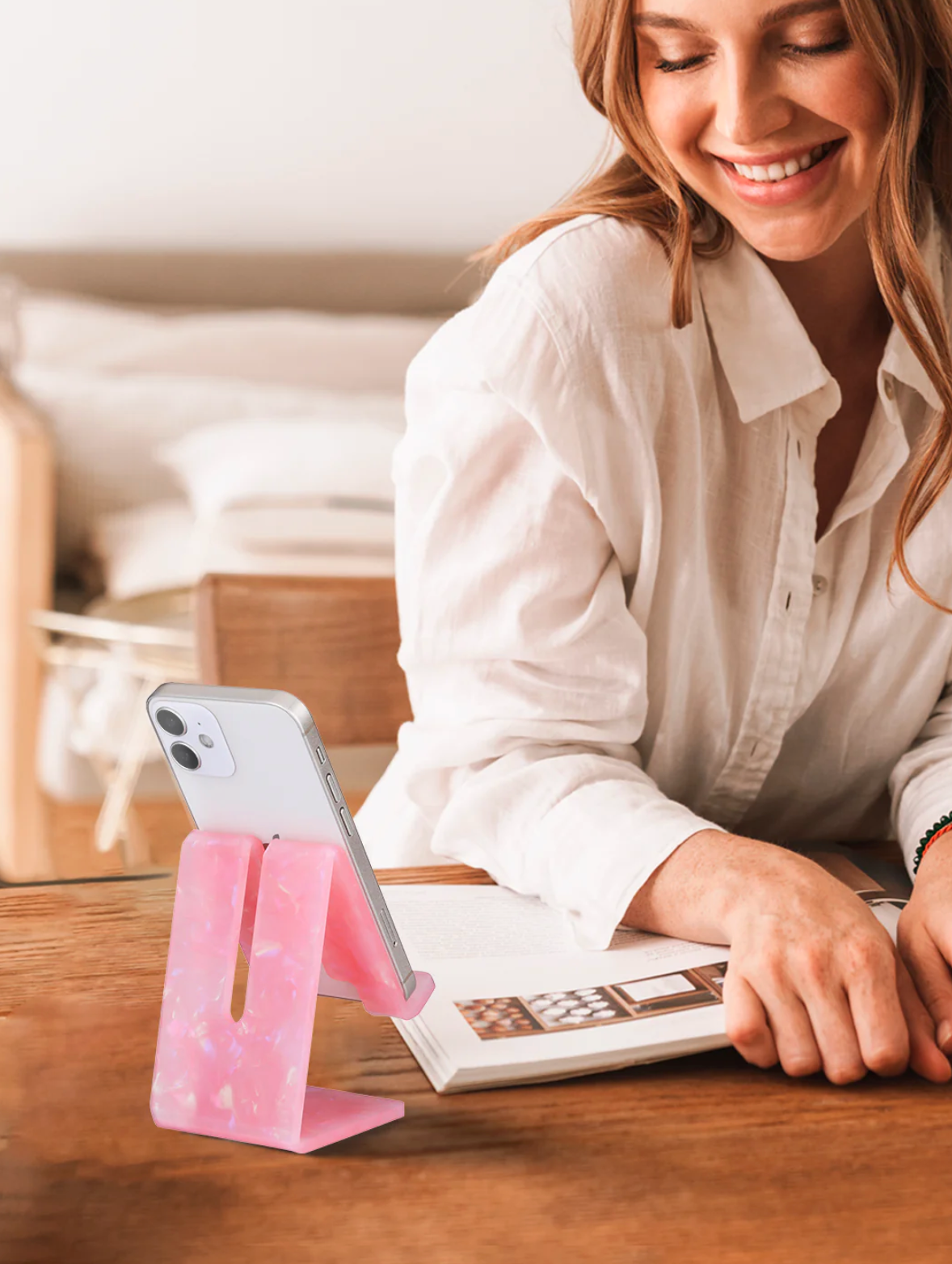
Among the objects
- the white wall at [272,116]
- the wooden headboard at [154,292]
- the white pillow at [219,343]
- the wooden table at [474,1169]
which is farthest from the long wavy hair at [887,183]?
the white wall at [272,116]

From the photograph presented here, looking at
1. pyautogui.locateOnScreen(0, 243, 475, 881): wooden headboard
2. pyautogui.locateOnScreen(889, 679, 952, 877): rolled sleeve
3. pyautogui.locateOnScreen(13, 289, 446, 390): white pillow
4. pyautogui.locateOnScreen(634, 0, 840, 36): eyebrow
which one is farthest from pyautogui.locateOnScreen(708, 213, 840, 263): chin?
pyautogui.locateOnScreen(13, 289, 446, 390): white pillow

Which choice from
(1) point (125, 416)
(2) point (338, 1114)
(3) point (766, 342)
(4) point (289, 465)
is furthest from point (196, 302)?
(2) point (338, 1114)

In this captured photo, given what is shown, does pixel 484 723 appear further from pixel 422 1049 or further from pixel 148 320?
pixel 148 320

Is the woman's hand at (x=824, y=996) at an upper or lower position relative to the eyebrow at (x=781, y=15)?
lower

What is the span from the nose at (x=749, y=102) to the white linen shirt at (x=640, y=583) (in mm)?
104

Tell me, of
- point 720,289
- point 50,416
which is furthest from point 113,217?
point 720,289

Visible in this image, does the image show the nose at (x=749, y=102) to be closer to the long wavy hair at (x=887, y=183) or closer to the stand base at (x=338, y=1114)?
the long wavy hair at (x=887, y=183)

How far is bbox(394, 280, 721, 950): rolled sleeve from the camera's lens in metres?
0.74

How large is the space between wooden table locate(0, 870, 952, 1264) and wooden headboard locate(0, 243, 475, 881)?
1585mm

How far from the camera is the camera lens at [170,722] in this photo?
0.47m

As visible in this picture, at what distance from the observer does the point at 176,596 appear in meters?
2.11

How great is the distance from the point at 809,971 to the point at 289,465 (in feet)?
5.45

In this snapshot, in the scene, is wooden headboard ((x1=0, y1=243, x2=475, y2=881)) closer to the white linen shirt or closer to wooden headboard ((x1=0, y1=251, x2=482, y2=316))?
wooden headboard ((x1=0, y1=251, x2=482, y2=316))

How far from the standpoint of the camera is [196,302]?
108 inches
